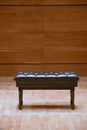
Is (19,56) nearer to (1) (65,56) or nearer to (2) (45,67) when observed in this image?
(2) (45,67)

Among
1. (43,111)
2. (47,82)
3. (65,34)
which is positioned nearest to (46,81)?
(47,82)

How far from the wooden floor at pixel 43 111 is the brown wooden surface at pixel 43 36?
146cm

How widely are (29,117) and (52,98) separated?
125 cm

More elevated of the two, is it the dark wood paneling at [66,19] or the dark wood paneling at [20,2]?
the dark wood paneling at [20,2]

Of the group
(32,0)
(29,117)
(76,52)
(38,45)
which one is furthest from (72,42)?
(29,117)

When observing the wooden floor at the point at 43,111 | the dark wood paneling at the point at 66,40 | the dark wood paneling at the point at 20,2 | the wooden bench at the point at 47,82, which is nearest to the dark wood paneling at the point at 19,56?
the dark wood paneling at the point at 66,40

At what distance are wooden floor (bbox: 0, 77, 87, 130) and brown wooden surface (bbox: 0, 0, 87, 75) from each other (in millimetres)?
1455

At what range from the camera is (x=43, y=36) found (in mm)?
8000

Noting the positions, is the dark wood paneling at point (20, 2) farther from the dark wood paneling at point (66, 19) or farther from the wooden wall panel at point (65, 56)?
the wooden wall panel at point (65, 56)

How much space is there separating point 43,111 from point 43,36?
3256 mm

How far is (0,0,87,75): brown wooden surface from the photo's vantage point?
7.95 metres

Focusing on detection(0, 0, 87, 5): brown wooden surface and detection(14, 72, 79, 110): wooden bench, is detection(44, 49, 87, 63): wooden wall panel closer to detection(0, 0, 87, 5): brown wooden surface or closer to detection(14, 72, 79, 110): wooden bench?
detection(0, 0, 87, 5): brown wooden surface

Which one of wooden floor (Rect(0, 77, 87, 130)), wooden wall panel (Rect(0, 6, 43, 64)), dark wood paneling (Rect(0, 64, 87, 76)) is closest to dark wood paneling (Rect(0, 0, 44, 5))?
wooden wall panel (Rect(0, 6, 43, 64))

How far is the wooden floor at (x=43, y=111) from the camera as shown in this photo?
172 inches
